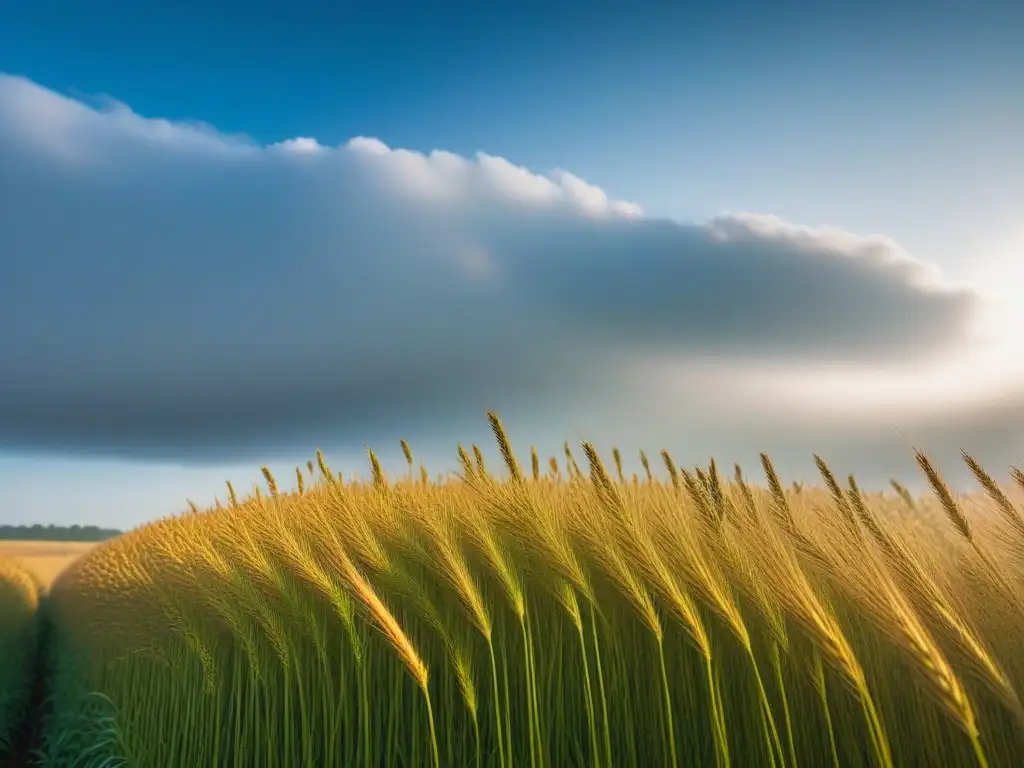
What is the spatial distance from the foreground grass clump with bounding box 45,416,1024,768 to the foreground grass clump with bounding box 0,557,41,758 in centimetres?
252

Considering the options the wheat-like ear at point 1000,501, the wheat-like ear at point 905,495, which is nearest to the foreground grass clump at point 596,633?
the wheat-like ear at point 1000,501

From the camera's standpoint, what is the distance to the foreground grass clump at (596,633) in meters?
1.61

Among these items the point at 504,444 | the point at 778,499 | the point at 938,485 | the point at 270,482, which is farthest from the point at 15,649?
the point at 938,485

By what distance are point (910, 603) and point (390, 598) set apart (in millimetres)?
1756

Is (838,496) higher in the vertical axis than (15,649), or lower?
higher

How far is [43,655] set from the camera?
626 centimetres

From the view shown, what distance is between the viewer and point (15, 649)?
5.87 metres

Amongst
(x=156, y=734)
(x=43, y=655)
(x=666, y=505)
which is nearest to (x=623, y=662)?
(x=666, y=505)

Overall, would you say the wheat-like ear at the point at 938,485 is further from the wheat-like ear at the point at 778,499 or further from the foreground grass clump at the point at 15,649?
the foreground grass clump at the point at 15,649

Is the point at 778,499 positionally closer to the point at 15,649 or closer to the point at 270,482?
the point at 270,482

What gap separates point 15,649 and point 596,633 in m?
6.07

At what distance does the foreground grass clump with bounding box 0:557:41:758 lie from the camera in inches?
198

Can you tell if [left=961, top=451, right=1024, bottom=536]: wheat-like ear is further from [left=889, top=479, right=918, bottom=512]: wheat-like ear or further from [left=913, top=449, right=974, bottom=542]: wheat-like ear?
[left=889, top=479, right=918, bottom=512]: wheat-like ear

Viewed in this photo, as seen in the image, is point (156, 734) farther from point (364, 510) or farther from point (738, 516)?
point (738, 516)
